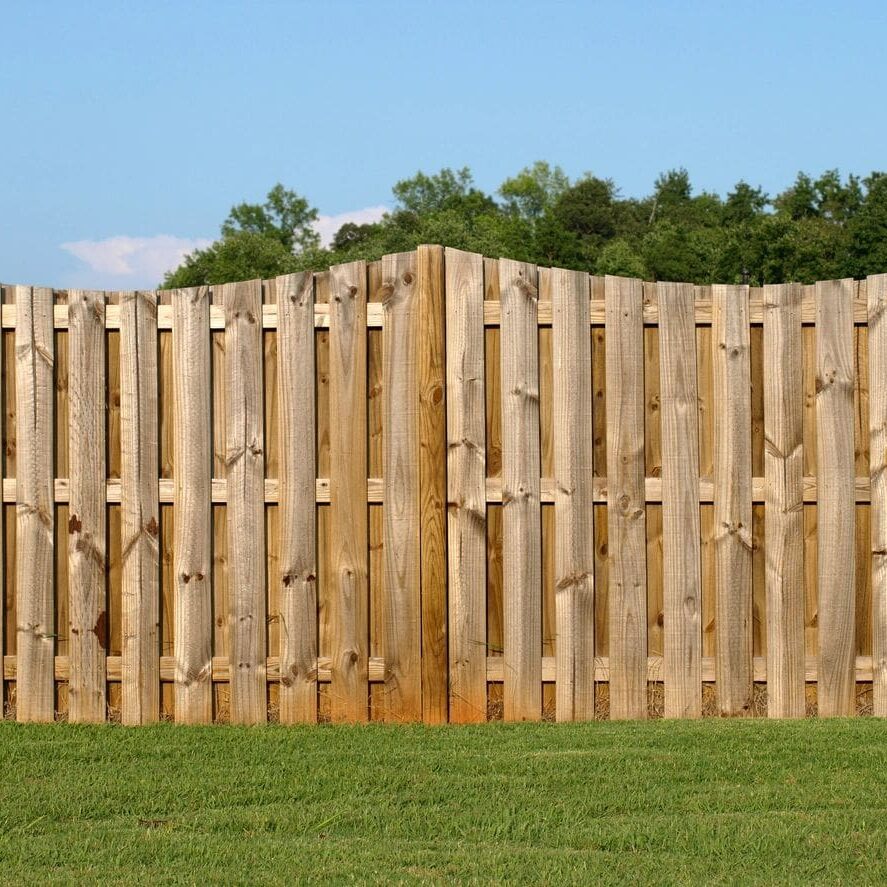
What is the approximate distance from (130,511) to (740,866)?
3.68 meters

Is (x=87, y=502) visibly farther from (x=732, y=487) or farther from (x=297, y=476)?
(x=732, y=487)

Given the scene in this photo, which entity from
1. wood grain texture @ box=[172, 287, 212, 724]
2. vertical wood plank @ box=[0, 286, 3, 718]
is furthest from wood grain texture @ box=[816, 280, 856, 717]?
vertical wood plank @ box=[0, 286, 3, 718]

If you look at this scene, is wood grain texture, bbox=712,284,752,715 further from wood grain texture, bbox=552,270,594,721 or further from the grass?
wood grain texture, bbox=552,270,594,721

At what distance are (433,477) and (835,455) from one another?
2065 millimetres

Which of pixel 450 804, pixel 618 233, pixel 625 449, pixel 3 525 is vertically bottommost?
pixel 450 804

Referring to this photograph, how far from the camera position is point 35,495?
6523 mm

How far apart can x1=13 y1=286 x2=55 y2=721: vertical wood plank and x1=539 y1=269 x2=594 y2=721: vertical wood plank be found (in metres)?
2.65

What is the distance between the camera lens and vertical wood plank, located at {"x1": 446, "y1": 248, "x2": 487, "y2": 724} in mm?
6250

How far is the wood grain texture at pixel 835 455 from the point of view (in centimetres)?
636

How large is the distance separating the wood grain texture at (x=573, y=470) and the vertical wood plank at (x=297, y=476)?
124 centimetres

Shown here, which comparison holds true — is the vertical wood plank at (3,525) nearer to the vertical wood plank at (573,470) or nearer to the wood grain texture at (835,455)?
the vertical wood plank at (573,470)

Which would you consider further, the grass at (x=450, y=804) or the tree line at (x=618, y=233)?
the tree line at (x=618, y=233)

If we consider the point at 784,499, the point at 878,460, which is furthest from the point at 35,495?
the point at 878,460

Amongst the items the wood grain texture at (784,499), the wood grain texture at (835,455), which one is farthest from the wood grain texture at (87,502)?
the wood grain texture at (835,455)
